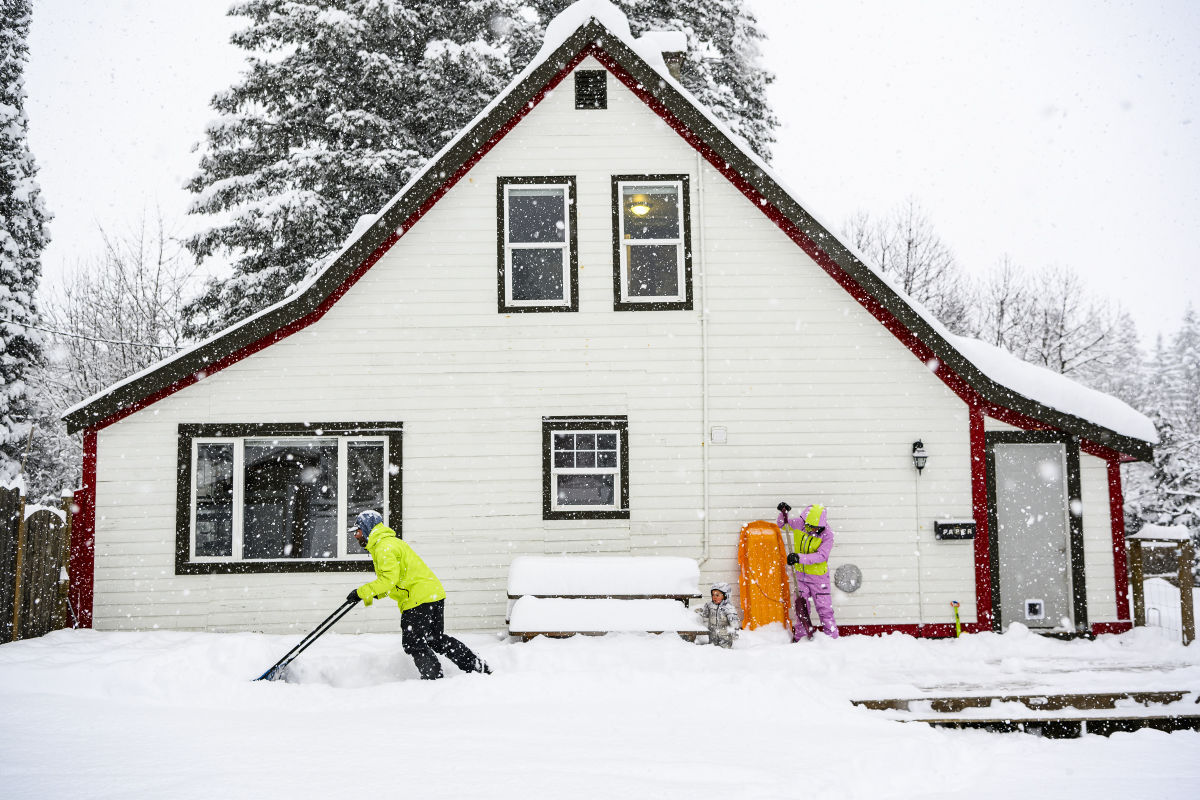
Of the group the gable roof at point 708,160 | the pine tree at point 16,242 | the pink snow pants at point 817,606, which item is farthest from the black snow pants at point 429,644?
the pine tree at point 16,242

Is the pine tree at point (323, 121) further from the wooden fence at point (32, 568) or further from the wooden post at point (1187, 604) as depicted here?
the wooden post at point (1187, 604)

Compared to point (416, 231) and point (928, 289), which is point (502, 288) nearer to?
point (416, 231)

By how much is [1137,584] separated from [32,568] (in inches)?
558

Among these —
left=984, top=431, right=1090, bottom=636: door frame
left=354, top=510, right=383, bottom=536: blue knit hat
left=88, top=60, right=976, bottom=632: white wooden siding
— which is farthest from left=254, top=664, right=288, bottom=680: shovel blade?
left=984, top=431, right=1090, bottom=636: door frame

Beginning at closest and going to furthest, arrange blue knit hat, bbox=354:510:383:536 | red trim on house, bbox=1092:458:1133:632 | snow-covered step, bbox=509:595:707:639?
blue knit hat, bbox=354:510:383:536, snow-covered step, bbox=509:595:707:639, red trim on house, bbox=1092:458:1133:632

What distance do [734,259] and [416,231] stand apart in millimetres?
4253

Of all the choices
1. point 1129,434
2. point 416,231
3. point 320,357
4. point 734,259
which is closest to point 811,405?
point 734,259

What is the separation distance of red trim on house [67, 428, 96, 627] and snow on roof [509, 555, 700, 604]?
5.26 metres

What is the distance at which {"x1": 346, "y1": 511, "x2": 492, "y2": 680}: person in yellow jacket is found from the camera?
770cm

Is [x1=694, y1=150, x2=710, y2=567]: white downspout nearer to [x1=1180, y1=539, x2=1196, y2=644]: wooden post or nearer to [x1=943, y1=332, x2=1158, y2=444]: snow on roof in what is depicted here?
[x1=943, y1=332, x2=1158, y2=444]: snow on roof

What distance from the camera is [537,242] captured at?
1078 centimetres

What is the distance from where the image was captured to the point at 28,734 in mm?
5598

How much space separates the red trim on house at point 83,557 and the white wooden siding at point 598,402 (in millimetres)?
397

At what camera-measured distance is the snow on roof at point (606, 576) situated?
30.5ft
